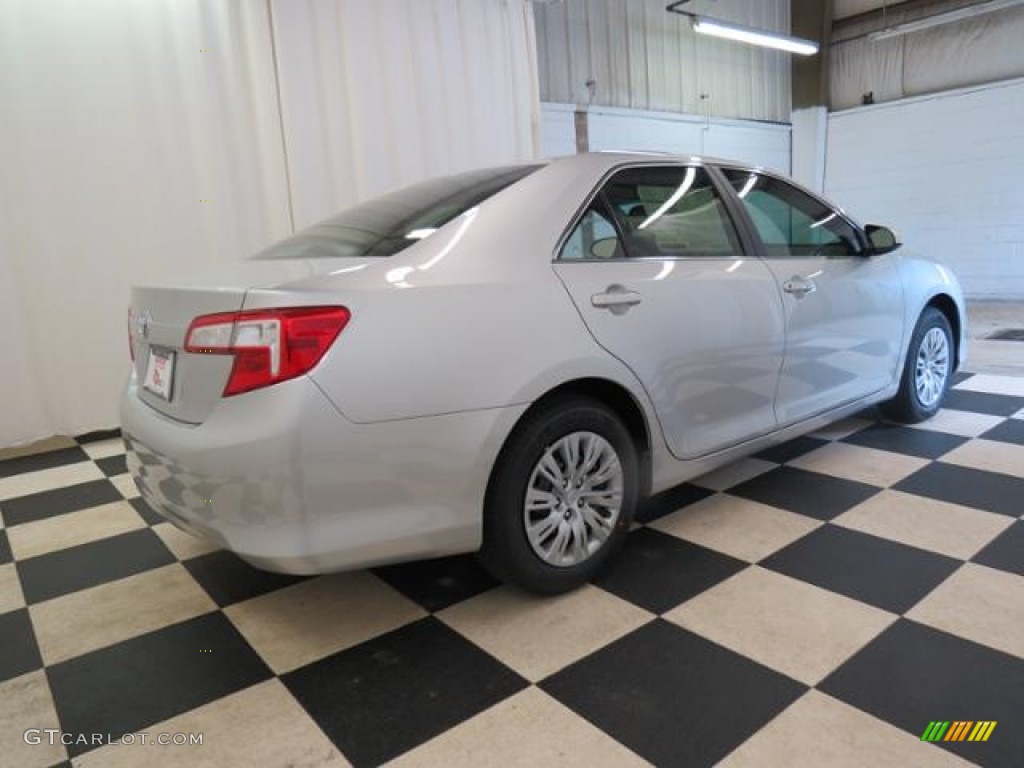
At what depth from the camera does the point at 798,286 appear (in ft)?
7.48

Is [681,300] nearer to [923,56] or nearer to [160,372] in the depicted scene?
[160,372]

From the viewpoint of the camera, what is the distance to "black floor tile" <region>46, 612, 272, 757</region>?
141 centimetres

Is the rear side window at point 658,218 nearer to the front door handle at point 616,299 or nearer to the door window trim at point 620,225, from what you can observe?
the door window trim at point 620,225

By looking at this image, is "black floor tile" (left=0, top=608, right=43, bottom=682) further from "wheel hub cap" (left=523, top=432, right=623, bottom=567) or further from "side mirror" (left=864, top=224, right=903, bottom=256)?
"side mirror" (left=864, top=224, right=903, bottom=256)

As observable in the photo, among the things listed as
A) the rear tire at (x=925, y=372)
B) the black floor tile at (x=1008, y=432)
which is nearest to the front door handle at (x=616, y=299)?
the rear tire at (x=925, y=372)

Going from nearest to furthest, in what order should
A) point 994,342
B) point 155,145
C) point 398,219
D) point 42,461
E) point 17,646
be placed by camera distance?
1. point 17,646
2. point 398,219
3. point 42,461
4. point 155,145
5. point 994,342

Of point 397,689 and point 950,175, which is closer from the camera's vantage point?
point 397,689

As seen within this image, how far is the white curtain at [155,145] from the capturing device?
3275 mm

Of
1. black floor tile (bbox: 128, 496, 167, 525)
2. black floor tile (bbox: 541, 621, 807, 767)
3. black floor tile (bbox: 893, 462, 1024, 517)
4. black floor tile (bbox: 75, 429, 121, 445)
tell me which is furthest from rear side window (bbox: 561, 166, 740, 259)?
black floor tile (bbox: 75, 429, 121, 445)

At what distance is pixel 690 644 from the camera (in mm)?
1552

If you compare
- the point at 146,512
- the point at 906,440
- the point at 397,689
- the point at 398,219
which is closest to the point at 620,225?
the point at 398,219

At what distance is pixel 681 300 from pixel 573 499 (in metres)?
0.62

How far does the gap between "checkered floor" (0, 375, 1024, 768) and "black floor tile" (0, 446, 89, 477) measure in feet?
2.92

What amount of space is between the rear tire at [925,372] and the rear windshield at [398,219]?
2.00 metres
